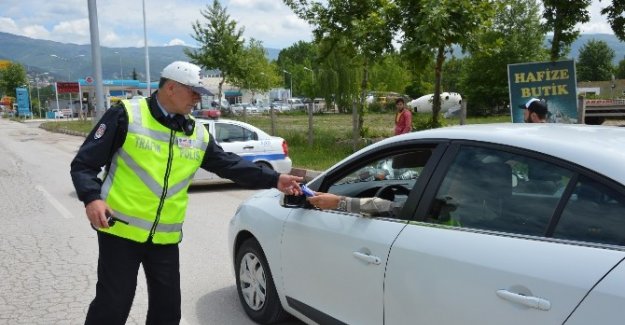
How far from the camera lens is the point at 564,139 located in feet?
7.89

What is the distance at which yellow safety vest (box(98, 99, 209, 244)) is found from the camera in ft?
8.88

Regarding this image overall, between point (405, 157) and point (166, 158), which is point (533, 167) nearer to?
point (405, 157)

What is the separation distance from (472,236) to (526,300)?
16.0 inches

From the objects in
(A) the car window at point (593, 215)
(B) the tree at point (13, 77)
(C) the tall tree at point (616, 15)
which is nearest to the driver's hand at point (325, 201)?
(A) the car window at point (593, 215)

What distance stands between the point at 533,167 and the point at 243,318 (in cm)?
260

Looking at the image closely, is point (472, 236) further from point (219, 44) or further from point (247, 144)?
point (219, 44)

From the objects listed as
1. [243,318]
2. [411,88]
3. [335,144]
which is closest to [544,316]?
[243,318]

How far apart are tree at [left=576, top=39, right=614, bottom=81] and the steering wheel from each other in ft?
311

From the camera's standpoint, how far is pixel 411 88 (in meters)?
72.8

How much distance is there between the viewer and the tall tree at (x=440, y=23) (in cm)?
1031

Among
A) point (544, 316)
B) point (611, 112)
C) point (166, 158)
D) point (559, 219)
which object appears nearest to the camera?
point (544, 316)

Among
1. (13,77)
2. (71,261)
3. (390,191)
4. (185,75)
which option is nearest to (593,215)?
(390,191)

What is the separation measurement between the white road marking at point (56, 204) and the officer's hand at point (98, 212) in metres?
5.96

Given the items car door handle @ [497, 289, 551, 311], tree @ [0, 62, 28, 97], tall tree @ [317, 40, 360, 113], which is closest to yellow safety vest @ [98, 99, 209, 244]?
car door handle @ [497, 289, 551, 311]
